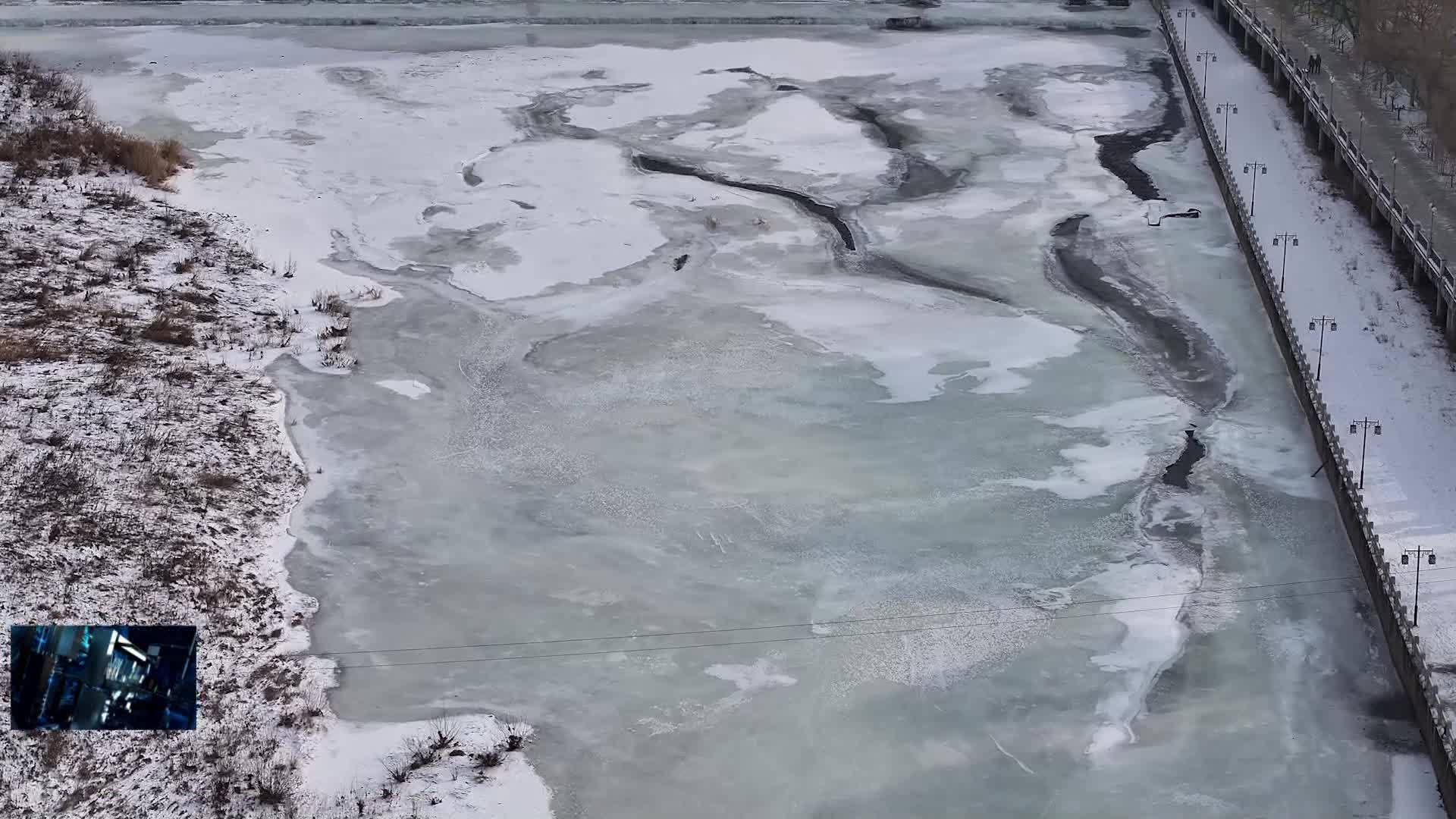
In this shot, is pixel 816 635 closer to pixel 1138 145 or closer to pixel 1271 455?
pixel 1271 455

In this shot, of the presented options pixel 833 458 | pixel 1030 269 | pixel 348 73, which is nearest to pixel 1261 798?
pixel 833 458

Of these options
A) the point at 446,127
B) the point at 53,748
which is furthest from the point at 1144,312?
the point at 53,748

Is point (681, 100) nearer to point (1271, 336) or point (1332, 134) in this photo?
point (1332, 134)

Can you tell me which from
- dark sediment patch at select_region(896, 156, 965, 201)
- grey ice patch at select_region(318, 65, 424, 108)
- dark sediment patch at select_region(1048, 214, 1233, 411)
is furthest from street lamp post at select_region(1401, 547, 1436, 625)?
grey ice patch at select_region(318, 65, 424, 108)

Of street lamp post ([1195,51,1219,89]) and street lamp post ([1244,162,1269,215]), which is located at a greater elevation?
street lamp post ([1195,51,1219,89])

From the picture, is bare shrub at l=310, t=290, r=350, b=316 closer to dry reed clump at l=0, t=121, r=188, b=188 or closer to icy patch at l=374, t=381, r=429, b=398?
icy patch at l=374, t=381, r=429, b=398

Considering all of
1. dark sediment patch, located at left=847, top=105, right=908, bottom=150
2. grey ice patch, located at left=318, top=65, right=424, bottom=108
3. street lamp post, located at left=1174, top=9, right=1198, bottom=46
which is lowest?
grey ice patch, located at left=318, top=65, right=424, bottom=108
